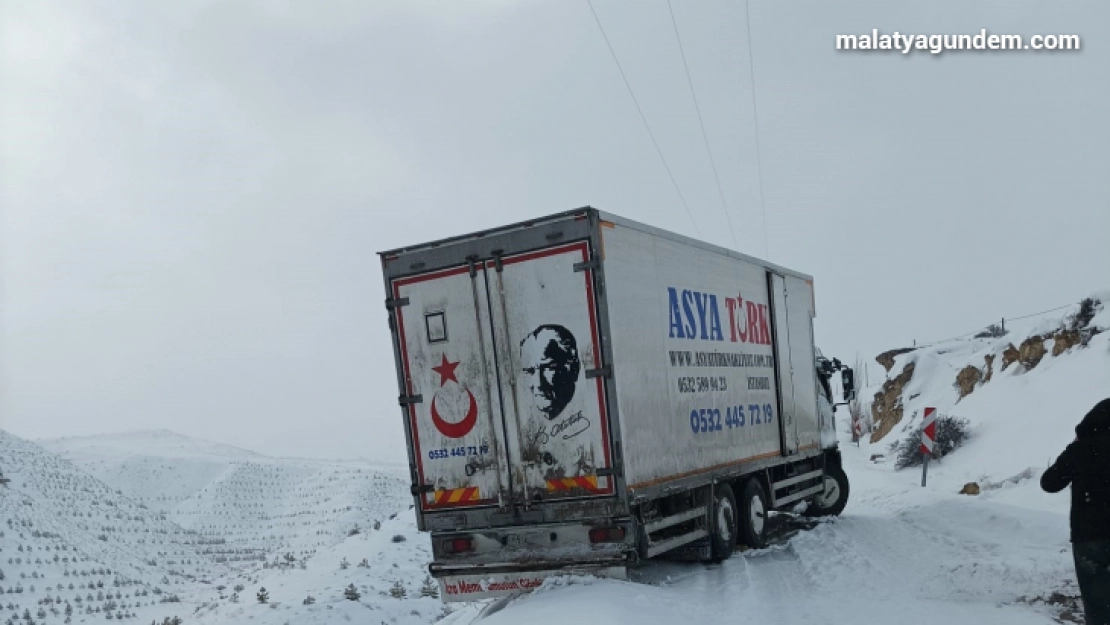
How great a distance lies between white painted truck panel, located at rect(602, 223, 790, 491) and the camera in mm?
8258

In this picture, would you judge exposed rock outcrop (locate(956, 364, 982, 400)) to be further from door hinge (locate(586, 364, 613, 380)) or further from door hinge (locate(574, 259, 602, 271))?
door hinge (locate(574, 259, 602, 271))

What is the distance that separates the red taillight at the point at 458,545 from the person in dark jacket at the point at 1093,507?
5.05 m

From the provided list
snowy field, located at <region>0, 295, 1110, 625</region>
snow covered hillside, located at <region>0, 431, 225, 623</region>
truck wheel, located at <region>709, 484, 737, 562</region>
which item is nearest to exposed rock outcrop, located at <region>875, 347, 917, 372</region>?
snowy field, located at <region>0, 295, 1110, 625</region>

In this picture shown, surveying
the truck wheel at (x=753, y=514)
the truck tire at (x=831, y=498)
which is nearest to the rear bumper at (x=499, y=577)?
the truck wheel at (x=753, y=514)

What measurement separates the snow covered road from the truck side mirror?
260 cm

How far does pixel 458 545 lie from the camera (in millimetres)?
8789

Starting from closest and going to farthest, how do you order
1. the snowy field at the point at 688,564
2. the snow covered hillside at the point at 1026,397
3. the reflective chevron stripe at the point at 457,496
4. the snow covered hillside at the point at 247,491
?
the snowy field at the point at 688,564 < the reflective chevron stripe at the point at 457,496 < the snow covered hillside at the point at 1026,397 < the snow covered hillside at the point at 247,491

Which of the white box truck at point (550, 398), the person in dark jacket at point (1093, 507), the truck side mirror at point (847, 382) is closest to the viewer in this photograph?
the person in dark jacket at point (1093, 507)

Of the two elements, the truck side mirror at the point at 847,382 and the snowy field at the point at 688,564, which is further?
the truck side mirror at the point at 847,382

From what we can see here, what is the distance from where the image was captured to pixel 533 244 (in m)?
8.22

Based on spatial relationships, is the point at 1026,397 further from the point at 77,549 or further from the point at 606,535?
the point at 77,549

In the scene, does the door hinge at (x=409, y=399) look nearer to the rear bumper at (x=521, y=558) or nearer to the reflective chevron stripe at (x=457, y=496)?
the reflective chevron stripe at (x=457, y=496)

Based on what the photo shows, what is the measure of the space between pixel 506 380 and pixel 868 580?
4017 mm

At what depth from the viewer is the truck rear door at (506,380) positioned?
8055 mm
